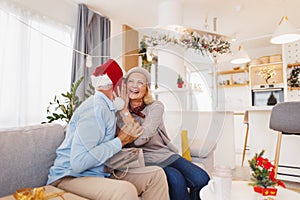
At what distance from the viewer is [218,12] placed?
3.14 meters

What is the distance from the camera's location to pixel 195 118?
3.20 feet

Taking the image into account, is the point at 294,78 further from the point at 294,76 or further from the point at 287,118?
the point at 287,118

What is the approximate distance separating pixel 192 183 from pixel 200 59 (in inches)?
27.7

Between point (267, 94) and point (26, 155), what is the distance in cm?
443

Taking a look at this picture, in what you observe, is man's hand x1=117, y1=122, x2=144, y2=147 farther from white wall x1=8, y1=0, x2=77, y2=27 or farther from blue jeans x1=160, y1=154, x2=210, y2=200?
white wall x1=8, y1=0, x2=77, y2=27

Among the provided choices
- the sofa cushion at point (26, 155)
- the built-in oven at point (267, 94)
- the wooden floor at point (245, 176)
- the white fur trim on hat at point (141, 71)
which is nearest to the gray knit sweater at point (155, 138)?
the white fur trim on hat at point (141, 71)

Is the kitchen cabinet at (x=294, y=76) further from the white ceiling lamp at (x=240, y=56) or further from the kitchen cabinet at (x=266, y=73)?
the white ceiling lamp at (x=240, y=56)

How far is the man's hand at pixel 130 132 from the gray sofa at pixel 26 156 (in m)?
0.45

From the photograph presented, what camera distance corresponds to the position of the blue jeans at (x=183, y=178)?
1175 mm

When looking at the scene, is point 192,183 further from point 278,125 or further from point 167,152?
point 278,125

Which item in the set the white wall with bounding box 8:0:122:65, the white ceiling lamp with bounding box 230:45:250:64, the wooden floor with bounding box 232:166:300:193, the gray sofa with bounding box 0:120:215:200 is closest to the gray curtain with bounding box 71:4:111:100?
the white wall with bounding box 8:0:122:65

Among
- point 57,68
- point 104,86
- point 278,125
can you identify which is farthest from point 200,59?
point 57,68

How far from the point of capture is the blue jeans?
3.85 feet

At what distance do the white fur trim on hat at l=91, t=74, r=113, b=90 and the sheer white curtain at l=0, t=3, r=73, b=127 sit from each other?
1337mm
